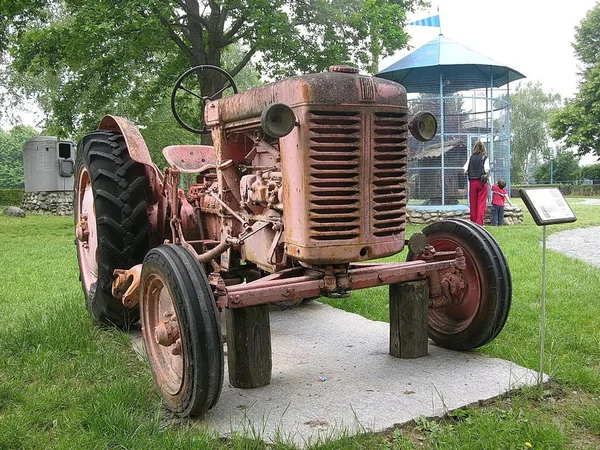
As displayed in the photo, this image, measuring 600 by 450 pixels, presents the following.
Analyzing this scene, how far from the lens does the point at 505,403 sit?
3055 mm

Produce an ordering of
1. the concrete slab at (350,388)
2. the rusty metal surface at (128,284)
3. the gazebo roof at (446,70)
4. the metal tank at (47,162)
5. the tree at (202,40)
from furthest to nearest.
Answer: the metal tank at (47,162) → the gazebo roof at (446,70) → the tree at (202,40) → the rusty metal surface at (128,284) → the concrete slab at (350,388)

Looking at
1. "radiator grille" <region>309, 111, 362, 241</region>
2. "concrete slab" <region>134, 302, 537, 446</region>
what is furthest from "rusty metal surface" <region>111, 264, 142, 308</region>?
"radiator grille" <region>309, 111, 362, 241</region>

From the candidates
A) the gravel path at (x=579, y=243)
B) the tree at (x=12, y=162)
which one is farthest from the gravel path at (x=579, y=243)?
the tree at (x=12, y=162)

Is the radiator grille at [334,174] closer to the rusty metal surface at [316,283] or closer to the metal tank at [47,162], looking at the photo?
the rusty metal surface at [316,283]

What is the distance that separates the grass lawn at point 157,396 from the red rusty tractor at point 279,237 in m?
0.24

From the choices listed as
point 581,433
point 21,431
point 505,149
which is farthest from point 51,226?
point 581,433

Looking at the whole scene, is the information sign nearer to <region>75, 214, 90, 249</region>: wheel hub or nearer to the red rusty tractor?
the red rusty tractor

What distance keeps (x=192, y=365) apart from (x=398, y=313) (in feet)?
4.71

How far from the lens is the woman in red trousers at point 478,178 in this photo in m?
11.2

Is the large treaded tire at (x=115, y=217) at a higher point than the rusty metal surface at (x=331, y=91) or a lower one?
lower

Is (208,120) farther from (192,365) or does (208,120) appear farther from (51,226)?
(51,226)

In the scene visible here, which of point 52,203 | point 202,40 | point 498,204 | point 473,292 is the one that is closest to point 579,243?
point 498,204

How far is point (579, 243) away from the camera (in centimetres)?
968

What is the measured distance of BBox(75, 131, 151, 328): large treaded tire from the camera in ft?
13.7
